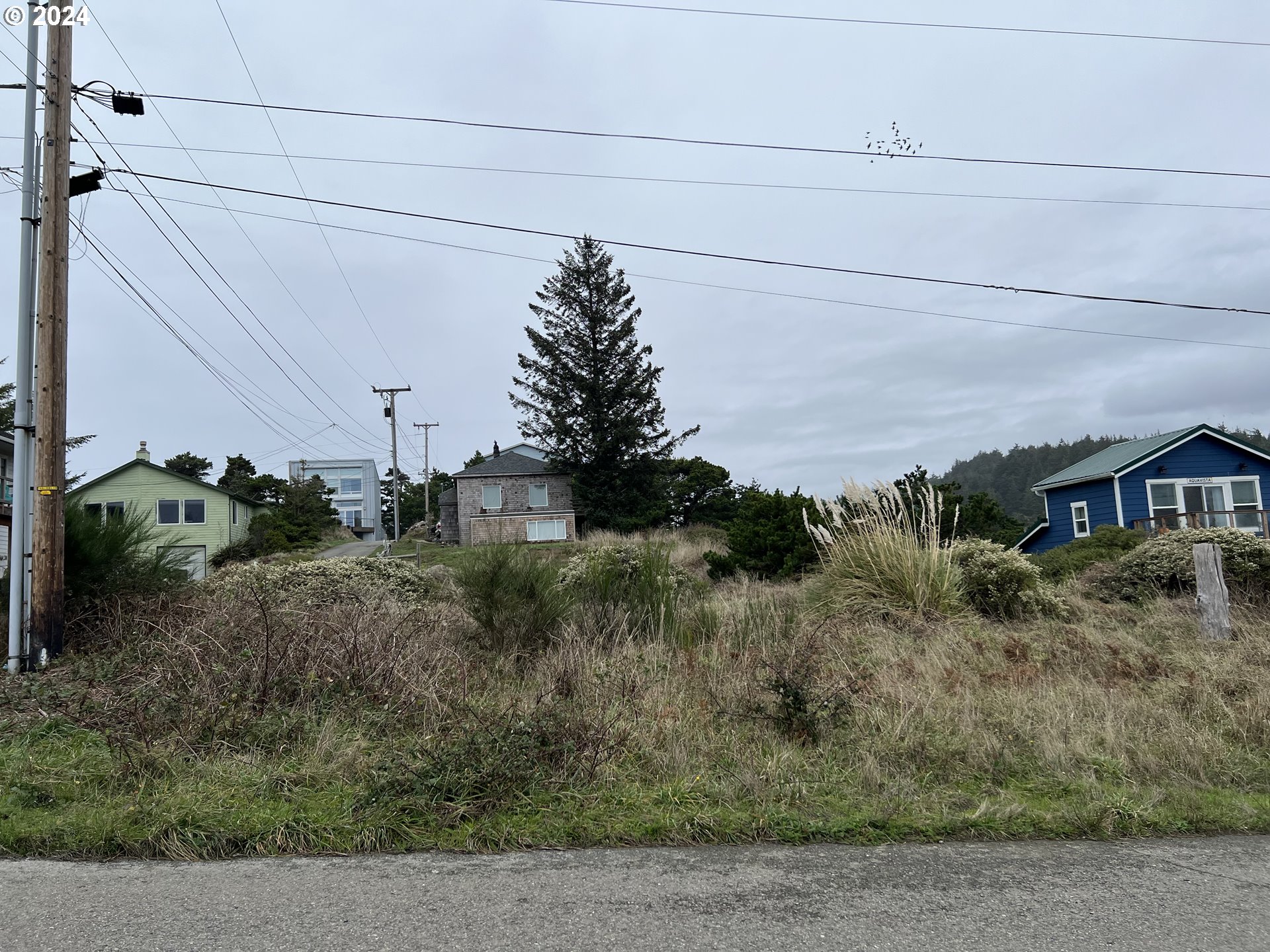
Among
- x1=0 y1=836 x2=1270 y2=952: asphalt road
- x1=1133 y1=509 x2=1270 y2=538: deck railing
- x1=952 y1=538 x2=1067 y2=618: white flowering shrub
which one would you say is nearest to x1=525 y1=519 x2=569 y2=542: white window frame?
x1=1133 y1=509 x2=1270 y2=538: deck railing

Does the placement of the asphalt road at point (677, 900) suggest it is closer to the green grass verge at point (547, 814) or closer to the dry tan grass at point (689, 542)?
the green grass verge at point (547, 814)

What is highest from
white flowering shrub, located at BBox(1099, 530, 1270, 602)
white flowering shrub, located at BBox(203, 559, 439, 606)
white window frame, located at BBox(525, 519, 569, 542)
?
white window frame, located at BBox(525, 519, 569, 542)

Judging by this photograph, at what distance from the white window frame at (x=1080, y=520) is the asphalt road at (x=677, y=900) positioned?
29.2 metres

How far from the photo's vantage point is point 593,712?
5574 mm

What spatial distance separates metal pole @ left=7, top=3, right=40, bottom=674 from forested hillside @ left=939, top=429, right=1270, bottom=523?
7251cm

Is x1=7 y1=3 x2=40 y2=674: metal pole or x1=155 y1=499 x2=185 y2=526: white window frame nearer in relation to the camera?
x1=7 y1=3 x2=40 y2=674: metal pole

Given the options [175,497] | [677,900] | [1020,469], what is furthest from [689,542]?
[1020,469]

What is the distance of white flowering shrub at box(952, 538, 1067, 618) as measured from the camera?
36.9 ft

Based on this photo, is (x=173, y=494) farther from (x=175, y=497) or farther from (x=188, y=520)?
(x=188, y=520)

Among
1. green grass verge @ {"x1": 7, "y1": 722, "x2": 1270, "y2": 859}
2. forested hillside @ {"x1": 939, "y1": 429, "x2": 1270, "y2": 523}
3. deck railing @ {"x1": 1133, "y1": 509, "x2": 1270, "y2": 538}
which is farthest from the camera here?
forested hillside @ {"x1": 939, "y1": 429, "x2": 1270, "y2": 523}

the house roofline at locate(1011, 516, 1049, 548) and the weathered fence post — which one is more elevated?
the house roofline at locate(1011, 516, 1049, 548)

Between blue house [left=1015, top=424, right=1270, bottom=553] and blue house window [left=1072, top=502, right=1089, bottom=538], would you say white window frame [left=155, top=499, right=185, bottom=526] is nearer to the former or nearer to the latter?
blue house [left=1015, top=424, right=1270, bottom=553]

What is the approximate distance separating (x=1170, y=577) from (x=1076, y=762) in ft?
30.1

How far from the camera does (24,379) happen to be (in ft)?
30.0
